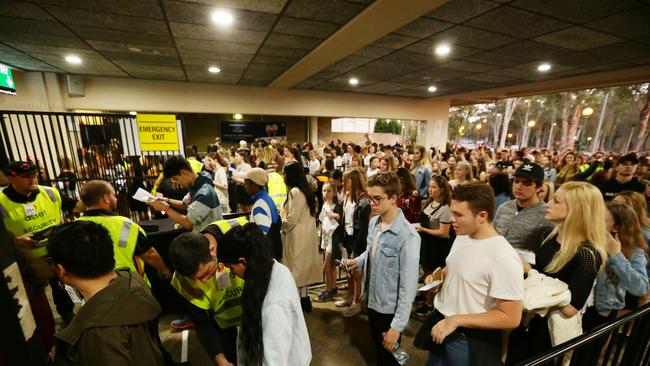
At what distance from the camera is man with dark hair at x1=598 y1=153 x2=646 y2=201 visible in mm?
3660

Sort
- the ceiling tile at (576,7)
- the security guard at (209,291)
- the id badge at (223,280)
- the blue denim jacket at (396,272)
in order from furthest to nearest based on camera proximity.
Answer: the ceiling tile at (576,7)
the blue denim jacket at (396,272)
the id badge at (223,280)
the security guard at (209,291)

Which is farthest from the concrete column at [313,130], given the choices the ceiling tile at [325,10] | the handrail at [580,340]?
the handrail at [580,340]

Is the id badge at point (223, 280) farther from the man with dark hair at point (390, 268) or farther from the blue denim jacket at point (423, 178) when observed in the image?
the blue denim jacket at point (423, 178)

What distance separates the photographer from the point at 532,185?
2242mm

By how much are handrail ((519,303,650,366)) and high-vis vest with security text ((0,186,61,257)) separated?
140 inches

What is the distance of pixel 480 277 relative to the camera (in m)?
1.37

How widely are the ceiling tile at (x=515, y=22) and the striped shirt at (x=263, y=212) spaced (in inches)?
136

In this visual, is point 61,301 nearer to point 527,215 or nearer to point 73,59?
point 527,215

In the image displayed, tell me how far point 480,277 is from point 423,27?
354 centimetres

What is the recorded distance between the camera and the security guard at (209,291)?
1.37m

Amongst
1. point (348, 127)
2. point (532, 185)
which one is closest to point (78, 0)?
point (532, 185)

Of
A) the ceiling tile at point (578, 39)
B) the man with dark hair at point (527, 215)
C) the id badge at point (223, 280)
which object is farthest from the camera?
the ceiling tile at point (578, 39)

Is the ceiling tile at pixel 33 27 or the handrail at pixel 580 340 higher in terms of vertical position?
the ceiling tile at pixel 33 27

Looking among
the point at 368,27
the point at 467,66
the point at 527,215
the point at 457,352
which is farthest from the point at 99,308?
the point at 467,66
